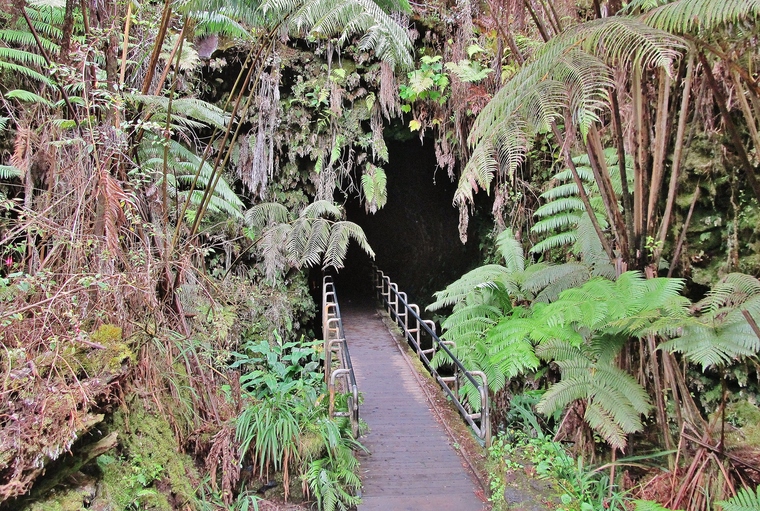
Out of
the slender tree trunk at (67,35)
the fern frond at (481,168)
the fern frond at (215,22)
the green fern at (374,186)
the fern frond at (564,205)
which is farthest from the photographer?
the green fern at (374,186)

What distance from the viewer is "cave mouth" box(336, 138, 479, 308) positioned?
11336 millimetres

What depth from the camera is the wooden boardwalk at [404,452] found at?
356cm

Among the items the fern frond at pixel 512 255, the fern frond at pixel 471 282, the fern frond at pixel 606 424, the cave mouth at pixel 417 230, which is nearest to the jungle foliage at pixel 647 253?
the fern frond at pixel 606 424

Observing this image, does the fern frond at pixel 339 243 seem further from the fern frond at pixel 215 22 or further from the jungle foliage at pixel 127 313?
the fern frond at pixel 215 22

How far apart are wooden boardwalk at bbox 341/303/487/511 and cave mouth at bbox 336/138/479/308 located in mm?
5204

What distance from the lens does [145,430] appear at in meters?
3.52

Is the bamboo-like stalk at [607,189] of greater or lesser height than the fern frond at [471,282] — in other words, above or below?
above

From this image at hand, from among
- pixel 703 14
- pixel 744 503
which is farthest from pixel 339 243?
pixel 744 503

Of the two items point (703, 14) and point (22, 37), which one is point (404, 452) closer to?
point (703, 14)

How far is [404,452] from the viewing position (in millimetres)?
4262

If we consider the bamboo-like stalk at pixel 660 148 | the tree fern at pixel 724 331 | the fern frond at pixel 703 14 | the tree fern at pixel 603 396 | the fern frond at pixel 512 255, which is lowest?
the tree fern at pixel 603 396

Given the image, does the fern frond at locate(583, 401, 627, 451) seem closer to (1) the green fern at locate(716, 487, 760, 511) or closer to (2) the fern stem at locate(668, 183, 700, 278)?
(1) the green fern at locate(716, 487, 760, 511)

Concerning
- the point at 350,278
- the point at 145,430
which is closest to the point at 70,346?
the point at 145,430

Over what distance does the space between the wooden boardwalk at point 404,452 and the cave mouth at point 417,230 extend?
17.1ft
